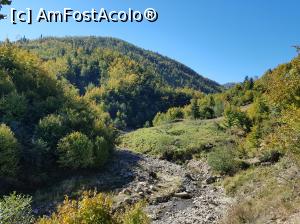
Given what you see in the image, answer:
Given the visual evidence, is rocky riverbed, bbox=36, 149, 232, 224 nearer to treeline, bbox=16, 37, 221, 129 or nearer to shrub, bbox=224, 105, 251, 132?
shrub, bbox=224, 105, 251, 132

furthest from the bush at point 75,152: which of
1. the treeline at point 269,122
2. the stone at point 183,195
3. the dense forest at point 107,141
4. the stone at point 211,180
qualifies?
the treeline at point 269,122

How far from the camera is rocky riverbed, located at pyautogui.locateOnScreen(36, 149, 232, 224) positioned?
103ft

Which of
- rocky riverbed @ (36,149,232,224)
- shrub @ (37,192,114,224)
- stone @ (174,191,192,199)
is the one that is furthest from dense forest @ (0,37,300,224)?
stone @ (174,191,192,199)

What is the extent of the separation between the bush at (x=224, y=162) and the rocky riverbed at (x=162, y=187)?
1.29m

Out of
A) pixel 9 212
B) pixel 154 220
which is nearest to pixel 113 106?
pixel 154 220

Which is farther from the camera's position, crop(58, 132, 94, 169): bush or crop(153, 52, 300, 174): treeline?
crop(58, 132, 94, 169): bush

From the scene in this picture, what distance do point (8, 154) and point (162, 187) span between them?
49.9 ft

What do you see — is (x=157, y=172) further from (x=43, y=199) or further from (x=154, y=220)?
(x=154, y=220)

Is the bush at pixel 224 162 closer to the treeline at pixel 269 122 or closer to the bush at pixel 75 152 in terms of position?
the treeline at pixel 269 122

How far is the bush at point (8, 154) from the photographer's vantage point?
3953cm

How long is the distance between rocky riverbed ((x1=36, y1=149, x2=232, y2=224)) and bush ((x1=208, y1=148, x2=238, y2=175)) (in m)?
1.29

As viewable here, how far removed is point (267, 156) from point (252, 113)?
802 inches

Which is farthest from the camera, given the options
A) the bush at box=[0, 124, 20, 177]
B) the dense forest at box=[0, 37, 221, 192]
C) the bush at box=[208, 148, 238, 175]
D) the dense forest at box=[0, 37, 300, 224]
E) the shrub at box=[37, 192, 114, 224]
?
the bush at box=[208, 148, 238, 175]

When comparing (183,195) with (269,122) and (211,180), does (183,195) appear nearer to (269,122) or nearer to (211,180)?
(211,180)
